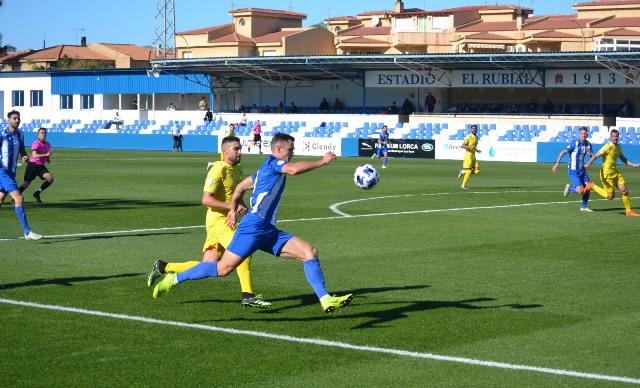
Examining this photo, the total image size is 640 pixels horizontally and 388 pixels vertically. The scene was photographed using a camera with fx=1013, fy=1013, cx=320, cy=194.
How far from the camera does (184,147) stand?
65.8 m

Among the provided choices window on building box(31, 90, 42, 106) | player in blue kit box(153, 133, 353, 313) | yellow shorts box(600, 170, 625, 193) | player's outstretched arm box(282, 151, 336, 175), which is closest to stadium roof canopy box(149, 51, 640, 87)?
window on building box(31, 90, 42, 106)

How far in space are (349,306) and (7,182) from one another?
8.79 m

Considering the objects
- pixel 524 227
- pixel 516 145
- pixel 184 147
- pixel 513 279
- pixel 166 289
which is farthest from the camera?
pixel 184 147

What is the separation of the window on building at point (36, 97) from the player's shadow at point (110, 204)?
66146 millimetres

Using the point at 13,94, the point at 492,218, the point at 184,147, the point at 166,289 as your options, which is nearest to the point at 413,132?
the point at 184,147

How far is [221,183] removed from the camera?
39.6ft

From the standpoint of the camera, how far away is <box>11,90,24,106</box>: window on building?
298 ft

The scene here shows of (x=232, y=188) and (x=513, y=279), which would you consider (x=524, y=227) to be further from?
(x=232, y=188)

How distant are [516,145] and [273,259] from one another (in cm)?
3791

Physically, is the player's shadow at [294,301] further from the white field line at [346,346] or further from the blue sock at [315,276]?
the white field line at [346,346]

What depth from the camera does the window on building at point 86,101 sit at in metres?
86.1

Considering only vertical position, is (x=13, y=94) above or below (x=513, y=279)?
above

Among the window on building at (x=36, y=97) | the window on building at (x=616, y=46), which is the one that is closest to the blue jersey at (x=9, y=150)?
the window on building at (x=616, y=46)

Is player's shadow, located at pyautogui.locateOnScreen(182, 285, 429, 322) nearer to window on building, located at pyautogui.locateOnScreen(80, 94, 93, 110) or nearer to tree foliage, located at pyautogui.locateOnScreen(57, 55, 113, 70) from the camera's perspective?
window on building, located at pyautogui.locateOnScreen(80, 94, 93, 110)
